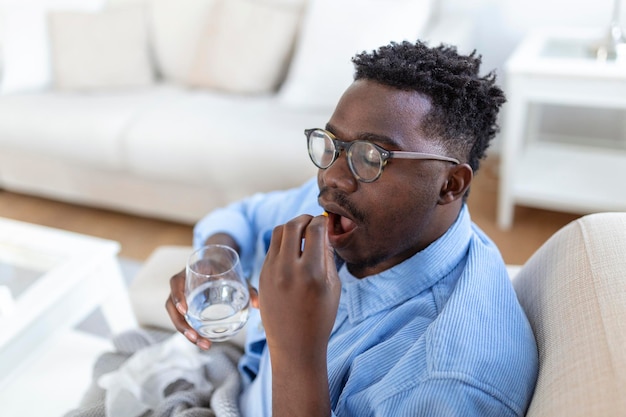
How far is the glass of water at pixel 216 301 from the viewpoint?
900mm

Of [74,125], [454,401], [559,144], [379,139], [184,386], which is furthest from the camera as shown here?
[559,144]

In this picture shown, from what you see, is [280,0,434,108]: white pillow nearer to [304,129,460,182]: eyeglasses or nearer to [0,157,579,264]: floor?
[0,157,579,264]: floor

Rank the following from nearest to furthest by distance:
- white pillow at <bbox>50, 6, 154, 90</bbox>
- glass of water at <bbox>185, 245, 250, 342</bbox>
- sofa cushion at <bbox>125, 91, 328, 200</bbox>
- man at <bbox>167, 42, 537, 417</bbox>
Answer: man at <bbox>167, 42, 537, 417</bbox> < glass of water at <bbox>185, 245, 250, 342</bbox> < sofa cushion at <bbox>125, 91, 328, 200</bbox> < white pillow at <bbox>50, 6, 154, 90</bbox>

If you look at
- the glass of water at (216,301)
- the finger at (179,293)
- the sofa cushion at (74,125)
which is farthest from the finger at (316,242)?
the sofa cushion at (74,125)

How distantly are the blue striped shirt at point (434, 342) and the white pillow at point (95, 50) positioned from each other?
190 centimetres

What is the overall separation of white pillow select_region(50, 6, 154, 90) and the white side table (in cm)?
160

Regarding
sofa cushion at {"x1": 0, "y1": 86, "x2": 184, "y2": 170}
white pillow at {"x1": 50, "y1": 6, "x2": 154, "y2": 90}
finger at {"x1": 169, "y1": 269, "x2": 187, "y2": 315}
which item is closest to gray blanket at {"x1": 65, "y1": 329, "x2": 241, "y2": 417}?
finger at {"x1": 169, "y1": 269, "x2": 187, "y2": 315}

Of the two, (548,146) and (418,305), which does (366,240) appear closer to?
(418,305)

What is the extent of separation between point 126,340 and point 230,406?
1.07ft

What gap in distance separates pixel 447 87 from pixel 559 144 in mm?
1899

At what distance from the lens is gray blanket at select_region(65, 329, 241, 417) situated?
3.16ft

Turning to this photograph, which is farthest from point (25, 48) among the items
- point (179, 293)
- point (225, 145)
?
point (179, 293)

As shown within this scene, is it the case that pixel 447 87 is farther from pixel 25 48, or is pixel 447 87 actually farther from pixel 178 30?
pixel 25 48

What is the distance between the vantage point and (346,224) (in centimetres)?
88
